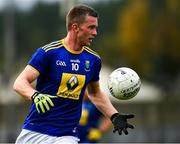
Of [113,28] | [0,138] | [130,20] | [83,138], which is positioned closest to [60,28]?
[113,28]

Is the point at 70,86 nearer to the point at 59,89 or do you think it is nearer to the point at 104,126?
the point at 59,89

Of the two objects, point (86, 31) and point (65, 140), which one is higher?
point (86, 31)

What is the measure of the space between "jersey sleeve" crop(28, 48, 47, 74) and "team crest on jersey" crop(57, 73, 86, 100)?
27 centimetres

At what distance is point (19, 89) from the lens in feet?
25.7

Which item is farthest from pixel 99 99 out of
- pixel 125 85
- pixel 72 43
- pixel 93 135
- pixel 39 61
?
pixel 93 135

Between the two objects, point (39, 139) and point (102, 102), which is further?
point (102, 102)

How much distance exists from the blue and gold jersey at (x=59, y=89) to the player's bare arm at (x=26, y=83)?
0.12 m

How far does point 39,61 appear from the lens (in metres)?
8.06

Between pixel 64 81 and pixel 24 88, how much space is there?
573 mm

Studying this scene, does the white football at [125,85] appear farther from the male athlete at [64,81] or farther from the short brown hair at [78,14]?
the short brown hair at [78,14]

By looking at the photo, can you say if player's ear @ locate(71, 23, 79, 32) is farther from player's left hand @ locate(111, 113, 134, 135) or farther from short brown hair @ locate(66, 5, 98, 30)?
player's left hand @ locate(111, 113, 134, 135)

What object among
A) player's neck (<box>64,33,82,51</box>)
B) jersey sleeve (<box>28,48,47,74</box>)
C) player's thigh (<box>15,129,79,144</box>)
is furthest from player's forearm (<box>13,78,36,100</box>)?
player's neck (<box>64,33,82,51</box>)

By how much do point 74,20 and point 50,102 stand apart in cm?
119

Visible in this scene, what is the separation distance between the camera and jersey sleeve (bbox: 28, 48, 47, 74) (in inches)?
317
